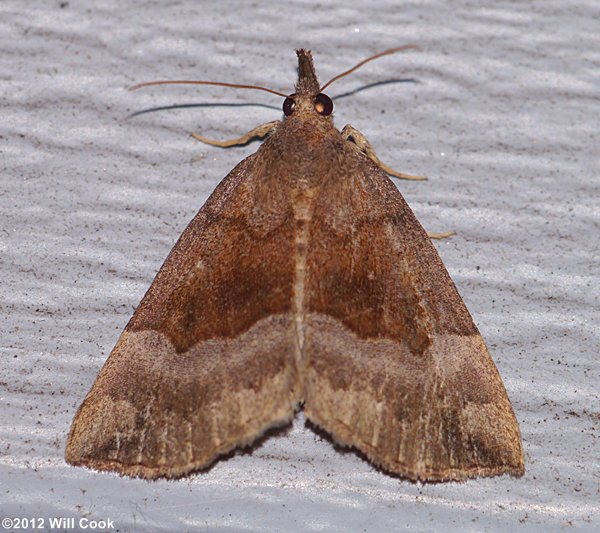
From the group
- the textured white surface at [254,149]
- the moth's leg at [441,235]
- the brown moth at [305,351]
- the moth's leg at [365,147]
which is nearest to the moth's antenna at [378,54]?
the textured white surface at [254,149]

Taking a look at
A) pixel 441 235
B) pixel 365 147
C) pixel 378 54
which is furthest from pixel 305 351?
pixel 378 54

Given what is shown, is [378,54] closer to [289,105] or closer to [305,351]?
[289,105]

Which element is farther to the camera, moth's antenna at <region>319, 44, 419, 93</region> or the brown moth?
moth's antenna at <region>319, 44, 419, 93</region>

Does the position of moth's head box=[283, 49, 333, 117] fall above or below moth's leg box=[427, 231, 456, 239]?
above

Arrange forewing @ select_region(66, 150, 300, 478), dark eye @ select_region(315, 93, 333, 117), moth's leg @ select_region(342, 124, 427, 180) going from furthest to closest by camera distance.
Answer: moth's leg @ select_region(342, 124, 427, 180)
dark eye @ select_region(315, 93, 333, 117)
forewing @ select_region(66, 150, 300, 478)

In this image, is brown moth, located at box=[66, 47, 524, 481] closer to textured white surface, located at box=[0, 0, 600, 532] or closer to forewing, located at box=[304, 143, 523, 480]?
forewing, located at box=[304, 143, 523, 480]

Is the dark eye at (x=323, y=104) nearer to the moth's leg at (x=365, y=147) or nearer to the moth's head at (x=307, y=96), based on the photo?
the moth's head at (x=307, y=96)

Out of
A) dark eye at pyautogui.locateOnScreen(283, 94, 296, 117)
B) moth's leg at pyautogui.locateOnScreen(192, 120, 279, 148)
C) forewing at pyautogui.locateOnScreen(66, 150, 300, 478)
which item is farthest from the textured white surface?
forewing at pyautogui.locateOnScreen(66, 150, 300, 478)

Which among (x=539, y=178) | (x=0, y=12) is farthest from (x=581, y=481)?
(x=0, y=12)
